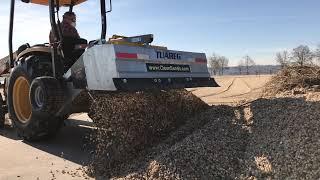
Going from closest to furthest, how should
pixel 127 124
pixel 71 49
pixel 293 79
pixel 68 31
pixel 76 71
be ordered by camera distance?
pixel 127 124
pixel 76 71
pixel 71 49
pixel 68 31
pixel 293 79

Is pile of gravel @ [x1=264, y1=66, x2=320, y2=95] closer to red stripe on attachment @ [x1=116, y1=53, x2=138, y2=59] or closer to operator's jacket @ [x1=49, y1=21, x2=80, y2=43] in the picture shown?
red stripe on attachment @ [x1=116, y1=53, x2=138, y2=59]

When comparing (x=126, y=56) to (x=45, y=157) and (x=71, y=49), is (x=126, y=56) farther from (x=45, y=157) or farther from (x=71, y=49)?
(x=45, y=157)

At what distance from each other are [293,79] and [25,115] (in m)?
4.50

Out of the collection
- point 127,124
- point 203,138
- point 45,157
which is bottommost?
point 45,157

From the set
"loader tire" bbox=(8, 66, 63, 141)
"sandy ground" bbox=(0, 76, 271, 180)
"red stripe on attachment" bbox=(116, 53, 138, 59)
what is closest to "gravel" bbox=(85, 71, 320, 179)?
"sandy ground" bbox=(0, 76, 271, 180)

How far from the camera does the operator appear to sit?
7.74 m

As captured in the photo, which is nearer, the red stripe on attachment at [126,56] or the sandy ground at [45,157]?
the red stripe on attachment at [126,56]

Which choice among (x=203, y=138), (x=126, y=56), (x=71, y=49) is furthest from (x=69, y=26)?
(x=203, y=138)

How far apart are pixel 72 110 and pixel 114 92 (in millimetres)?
1242

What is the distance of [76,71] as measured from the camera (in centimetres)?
688

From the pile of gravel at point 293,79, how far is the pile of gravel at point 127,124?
1992 mm

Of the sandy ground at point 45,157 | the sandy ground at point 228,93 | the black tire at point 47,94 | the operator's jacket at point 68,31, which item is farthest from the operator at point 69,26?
the sandy ground at point 228,93

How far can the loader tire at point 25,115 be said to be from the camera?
7.72m

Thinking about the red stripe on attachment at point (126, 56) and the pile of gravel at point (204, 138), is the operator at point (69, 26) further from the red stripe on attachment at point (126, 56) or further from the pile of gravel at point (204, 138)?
the red stripe on attachment at point (126, 56)
